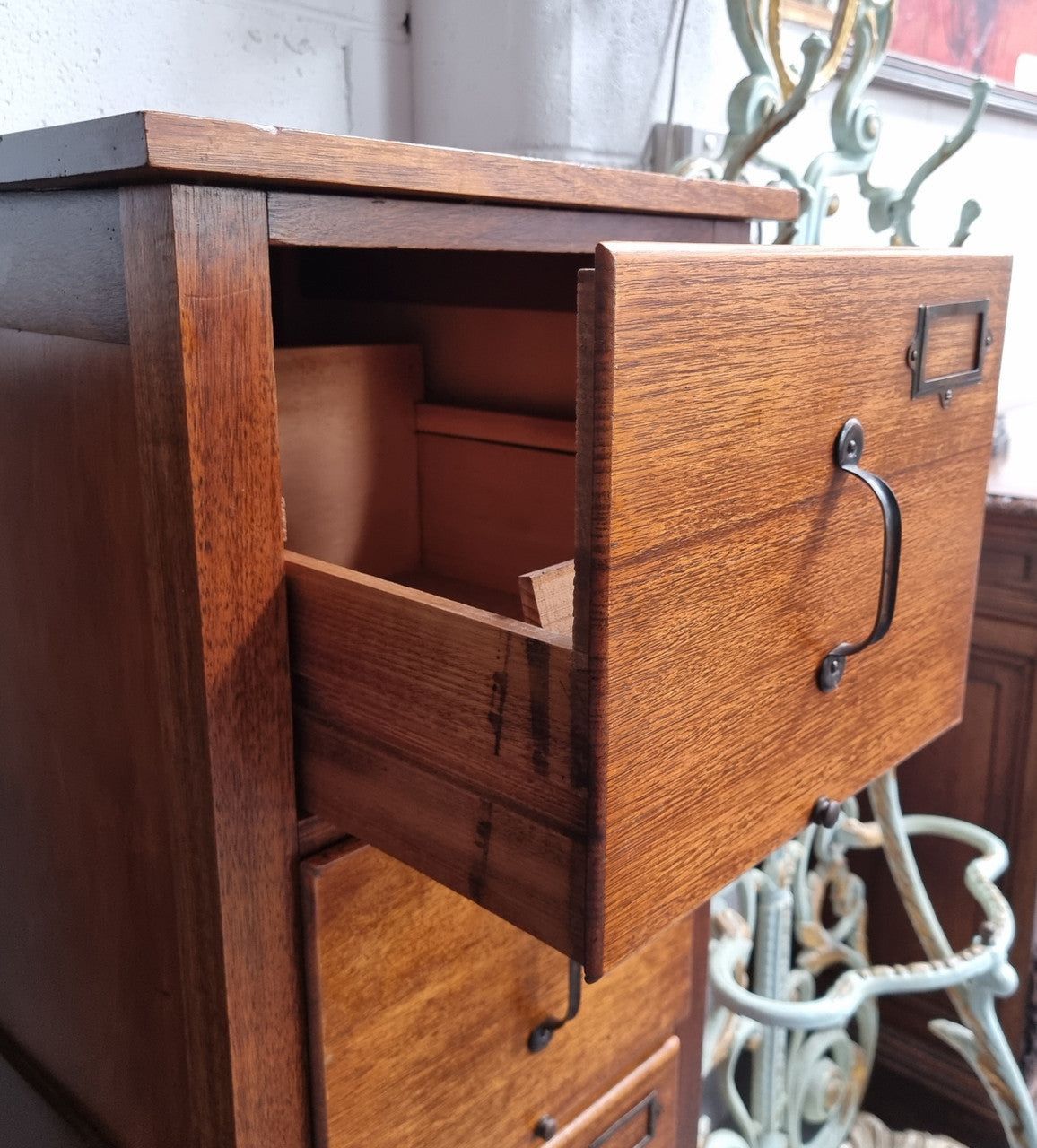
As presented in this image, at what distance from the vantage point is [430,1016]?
630 millimetres

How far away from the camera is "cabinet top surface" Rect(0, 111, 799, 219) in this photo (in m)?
0.42

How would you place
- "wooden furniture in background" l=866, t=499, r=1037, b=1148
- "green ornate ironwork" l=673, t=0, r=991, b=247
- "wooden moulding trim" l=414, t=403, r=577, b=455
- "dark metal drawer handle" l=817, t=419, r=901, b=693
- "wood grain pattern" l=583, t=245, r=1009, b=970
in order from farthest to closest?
1. "wooden furniture in background" l=866, t=499, r=1037, b=1148
2. "green ornate ironwork" l=673, t=0, r=991, b=247
3. "wooden moulding trim" l=414, t=403, r=577, b=455
4. "dark metal drawer handle" l=817, t=419, r=901, b=693
5. "wood grain pattern" l=583, t=245, r=1009, b=970

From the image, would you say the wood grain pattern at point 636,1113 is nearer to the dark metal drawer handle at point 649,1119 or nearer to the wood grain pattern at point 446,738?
the dark metal drawer handle at point 649,1119

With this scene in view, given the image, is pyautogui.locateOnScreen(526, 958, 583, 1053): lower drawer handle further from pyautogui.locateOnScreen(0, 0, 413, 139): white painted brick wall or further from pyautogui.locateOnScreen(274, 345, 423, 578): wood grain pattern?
pyautogui.locateOnScreen(0, 0, 413, 139): white painted brick wall

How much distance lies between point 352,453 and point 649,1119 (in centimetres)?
56

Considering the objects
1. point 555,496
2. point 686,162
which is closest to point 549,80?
point 686,162

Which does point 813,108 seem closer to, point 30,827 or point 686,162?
point 686,162

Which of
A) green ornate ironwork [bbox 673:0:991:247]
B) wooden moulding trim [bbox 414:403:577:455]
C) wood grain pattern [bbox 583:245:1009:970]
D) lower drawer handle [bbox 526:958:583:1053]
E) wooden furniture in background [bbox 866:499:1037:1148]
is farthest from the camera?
wooden furniture in background [bbox 866:499:1037:1148]

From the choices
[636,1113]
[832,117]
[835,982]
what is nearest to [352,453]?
[636,1113]

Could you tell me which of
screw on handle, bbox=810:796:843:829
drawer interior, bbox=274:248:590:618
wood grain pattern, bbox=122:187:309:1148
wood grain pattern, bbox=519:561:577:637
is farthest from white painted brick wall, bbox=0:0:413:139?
screw on handle, bbox=810:796:843:829

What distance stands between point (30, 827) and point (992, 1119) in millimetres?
1376

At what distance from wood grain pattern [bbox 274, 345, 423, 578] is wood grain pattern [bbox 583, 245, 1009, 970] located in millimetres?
382

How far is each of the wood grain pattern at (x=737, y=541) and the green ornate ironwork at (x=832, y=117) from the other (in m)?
0.45

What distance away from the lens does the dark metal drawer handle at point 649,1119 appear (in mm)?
800
